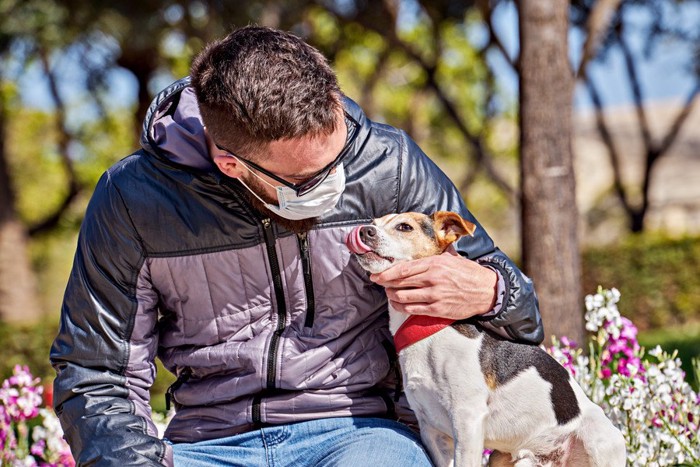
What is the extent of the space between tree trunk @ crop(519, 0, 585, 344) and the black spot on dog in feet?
11.1

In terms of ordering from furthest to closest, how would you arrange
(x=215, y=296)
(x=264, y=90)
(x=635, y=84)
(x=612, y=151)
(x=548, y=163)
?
(x=635, y=84) < (x=612, y=151) < (x=548, y=163) < (x=215, y=296) < (x=264, y=90)

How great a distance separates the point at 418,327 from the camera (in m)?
3.27

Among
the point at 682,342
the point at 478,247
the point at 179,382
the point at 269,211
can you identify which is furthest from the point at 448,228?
the point at 682,342

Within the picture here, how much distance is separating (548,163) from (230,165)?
13.7 ft

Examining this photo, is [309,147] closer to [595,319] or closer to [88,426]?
[88,426]

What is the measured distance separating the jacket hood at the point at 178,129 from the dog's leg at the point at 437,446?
1.29m

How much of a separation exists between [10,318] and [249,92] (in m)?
13.4

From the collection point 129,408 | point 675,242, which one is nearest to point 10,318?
point 675,242

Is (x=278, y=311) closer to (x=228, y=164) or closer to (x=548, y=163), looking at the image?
(x=228, y=164)

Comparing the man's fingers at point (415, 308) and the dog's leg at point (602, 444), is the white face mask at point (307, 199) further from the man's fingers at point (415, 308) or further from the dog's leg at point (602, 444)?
the dog's leg at point (602, 444)

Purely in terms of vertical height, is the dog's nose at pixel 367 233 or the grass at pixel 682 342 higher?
the dog's nose at pixel 367 233

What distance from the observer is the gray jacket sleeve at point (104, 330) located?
3.17 metres

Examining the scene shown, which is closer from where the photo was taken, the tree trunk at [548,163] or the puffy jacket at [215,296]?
the puffy jacket at [215,296]

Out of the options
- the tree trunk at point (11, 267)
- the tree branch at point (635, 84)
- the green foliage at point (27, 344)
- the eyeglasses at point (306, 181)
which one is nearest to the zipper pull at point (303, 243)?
the eyeglasses at point (306, 181)
